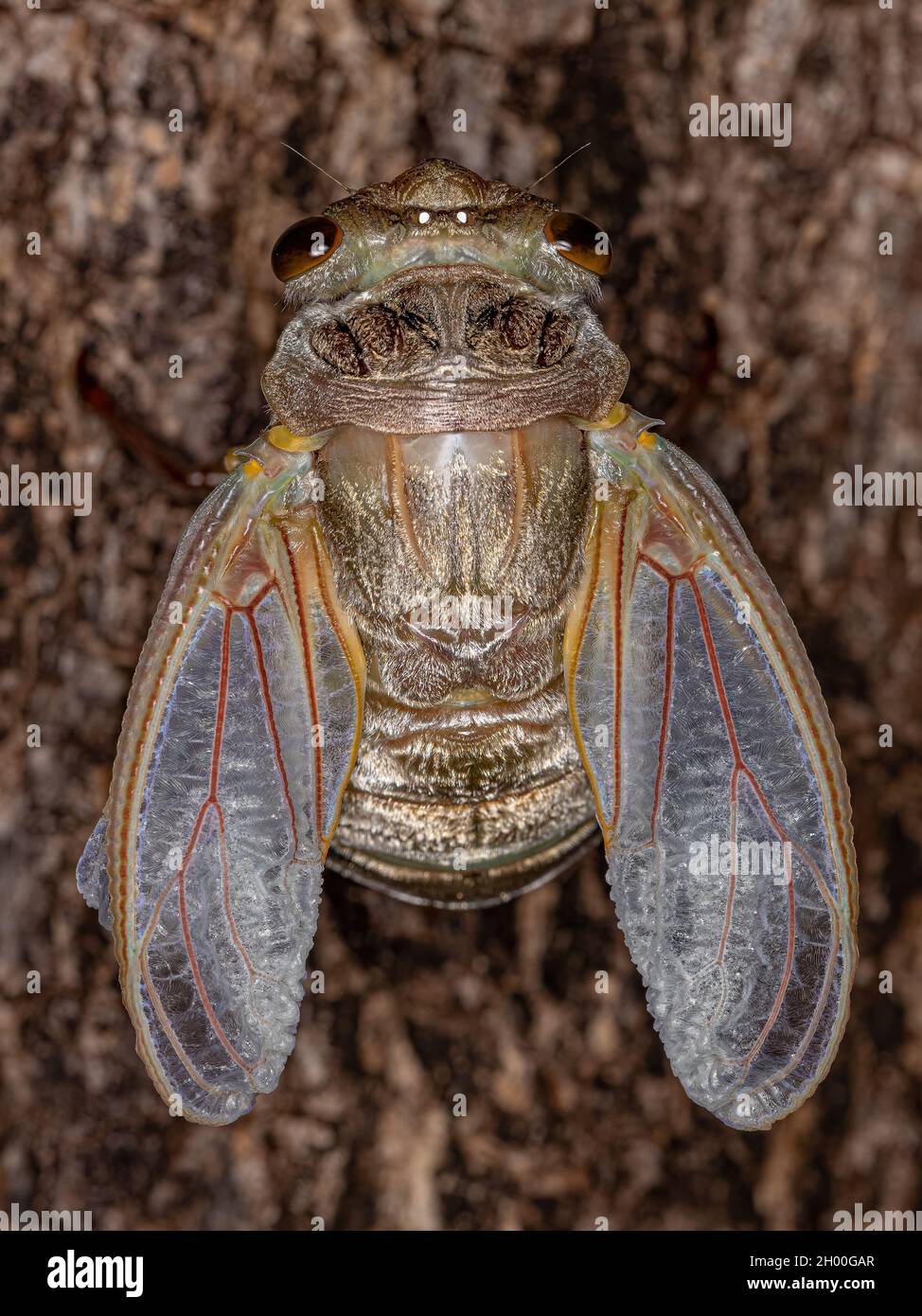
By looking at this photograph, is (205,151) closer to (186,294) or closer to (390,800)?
(186,294)

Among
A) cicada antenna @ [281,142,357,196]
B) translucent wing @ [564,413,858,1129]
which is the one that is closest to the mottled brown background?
cicada antenna @ [281,142,357,196]

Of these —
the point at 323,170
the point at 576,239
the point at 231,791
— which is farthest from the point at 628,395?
the point at 231,791

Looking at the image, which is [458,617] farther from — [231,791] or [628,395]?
[628,395]

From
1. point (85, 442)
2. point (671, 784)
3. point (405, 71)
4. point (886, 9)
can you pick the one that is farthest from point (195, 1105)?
point (886, 9)

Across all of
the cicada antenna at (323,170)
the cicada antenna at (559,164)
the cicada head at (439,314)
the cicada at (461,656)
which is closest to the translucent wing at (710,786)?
the cicada at (461,656)

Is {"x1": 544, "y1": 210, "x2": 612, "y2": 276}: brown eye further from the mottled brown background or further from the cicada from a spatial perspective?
the mottled brown background

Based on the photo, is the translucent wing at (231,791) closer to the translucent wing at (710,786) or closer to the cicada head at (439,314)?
the cicada head at (439,314)
